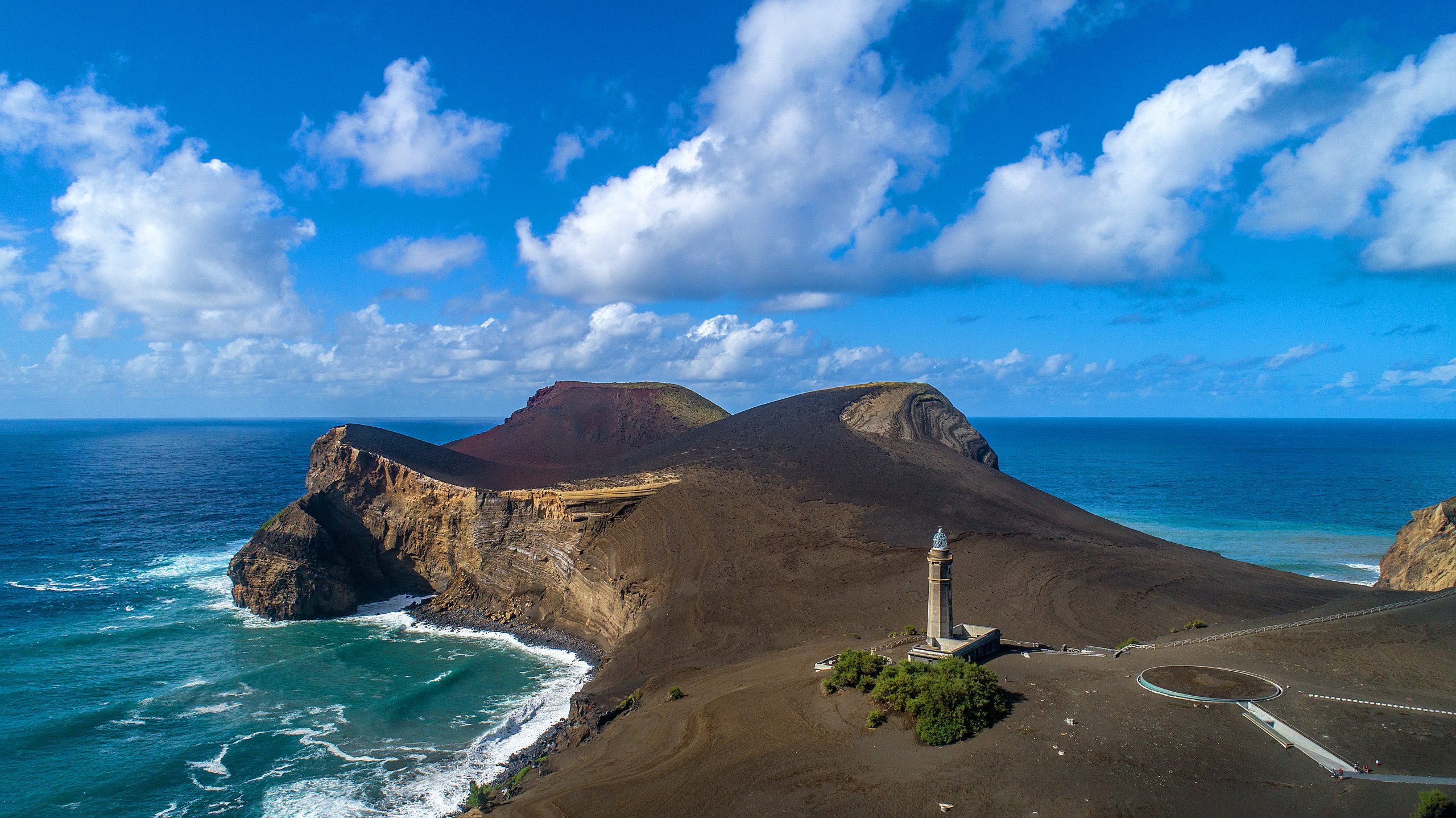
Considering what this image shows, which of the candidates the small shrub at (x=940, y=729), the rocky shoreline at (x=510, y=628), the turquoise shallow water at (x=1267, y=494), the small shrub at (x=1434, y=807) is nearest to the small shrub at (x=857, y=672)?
the small shrub at (x=940, y=729)

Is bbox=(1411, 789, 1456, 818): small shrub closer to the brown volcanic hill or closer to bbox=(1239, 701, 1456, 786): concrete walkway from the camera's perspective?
bbox=(1239, 701, 1456, 786): concrete walkway

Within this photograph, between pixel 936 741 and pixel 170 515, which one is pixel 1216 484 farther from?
pixel 170 515

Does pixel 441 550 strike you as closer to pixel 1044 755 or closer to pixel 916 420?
pixel 916 420

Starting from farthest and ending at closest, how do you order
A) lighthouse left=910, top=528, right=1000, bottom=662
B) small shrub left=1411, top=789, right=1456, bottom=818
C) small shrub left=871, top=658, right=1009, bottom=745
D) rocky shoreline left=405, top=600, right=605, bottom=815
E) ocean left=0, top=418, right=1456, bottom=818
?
rocky shoreline left=405, top=600, right=605, bottom=815 < ocean left=0, top=418, right=1456, bottom=818 < lighthouse left=910, top=528, right=1000, bottom=662 < small shrub left=871, top=658, right=1009, bottom=745 < small shrub left=1411, top=789, right=1456, bottom=818

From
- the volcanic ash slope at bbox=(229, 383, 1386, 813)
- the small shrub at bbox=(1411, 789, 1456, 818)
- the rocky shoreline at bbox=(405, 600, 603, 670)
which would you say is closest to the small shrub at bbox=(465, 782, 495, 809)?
the volcanic ash slope at bbox=(229, 383, 1386, 813)

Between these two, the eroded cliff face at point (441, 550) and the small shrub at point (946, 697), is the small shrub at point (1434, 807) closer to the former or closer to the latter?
the small shrub at point (946, 697)
